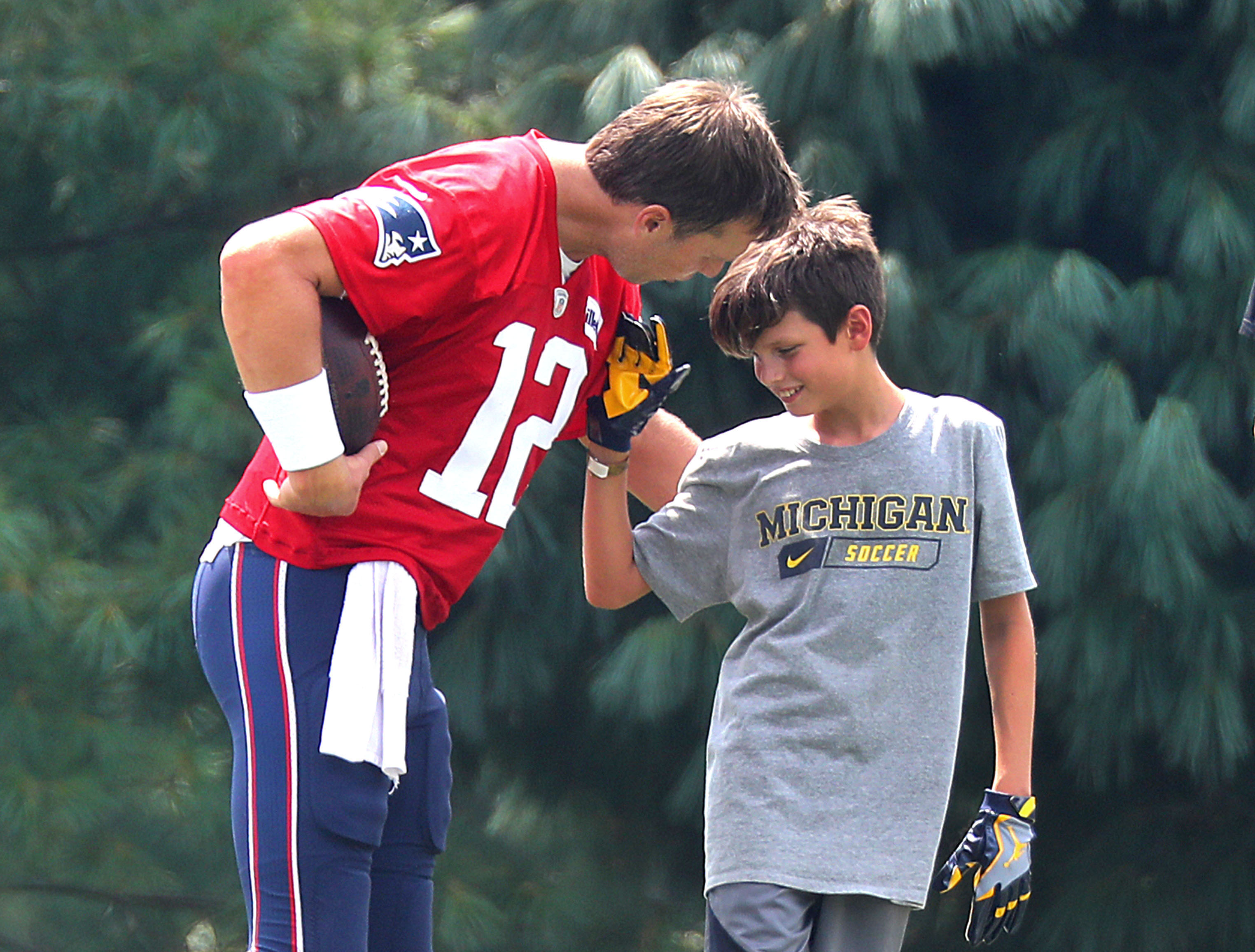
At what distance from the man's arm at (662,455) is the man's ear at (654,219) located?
37cm

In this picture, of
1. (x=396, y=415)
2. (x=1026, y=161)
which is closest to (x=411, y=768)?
(x=396, y=415)

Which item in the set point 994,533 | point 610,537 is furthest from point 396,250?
point 994,533

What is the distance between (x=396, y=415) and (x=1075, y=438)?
5.28 feet

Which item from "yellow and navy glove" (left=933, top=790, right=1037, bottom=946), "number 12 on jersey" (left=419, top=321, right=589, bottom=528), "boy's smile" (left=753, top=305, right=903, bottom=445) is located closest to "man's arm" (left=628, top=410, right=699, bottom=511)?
"boy's smile" (left=753, top=305, right=903, bottom=445)

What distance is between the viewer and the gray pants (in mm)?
1810

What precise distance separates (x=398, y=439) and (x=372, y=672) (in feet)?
0.84

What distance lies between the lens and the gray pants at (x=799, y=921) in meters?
1.81

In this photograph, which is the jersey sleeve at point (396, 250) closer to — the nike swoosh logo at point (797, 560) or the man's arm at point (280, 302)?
the man's arm at point (280, 302)

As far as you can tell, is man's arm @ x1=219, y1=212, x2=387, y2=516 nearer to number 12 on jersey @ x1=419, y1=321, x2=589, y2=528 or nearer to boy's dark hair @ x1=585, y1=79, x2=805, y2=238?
number 12 on jersey @ x1=419, y1=321, x2=589, y2=528

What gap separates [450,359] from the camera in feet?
5.79

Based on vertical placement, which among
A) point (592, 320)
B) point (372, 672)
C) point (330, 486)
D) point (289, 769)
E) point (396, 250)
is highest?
point (396, 250)

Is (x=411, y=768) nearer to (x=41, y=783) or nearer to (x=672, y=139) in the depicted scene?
(x=672, y=139)

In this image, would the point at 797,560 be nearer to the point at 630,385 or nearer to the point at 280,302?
the point at 630,385

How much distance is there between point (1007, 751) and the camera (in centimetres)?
195
